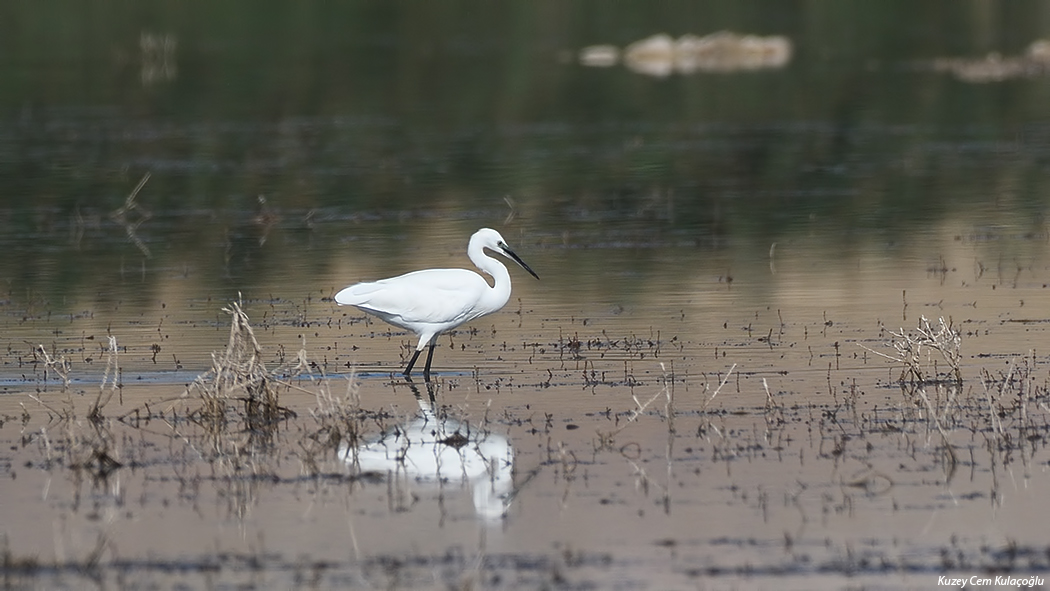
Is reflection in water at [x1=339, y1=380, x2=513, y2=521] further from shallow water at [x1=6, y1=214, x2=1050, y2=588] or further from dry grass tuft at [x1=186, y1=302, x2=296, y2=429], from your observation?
dry grass tuft at [x1=186, y1=302, x2=296, y2=429]

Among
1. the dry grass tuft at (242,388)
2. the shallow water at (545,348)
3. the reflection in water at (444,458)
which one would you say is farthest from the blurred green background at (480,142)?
the reflection in water at (444,458)

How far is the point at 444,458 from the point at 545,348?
3885 millimetres

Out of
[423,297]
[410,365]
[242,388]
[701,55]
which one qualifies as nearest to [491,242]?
[423,297]

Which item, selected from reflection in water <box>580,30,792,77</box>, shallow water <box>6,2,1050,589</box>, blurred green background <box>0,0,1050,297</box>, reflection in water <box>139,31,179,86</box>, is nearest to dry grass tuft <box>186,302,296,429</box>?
shallow water <box>6,2,1050,589</box>

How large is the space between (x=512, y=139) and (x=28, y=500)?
79.8ft

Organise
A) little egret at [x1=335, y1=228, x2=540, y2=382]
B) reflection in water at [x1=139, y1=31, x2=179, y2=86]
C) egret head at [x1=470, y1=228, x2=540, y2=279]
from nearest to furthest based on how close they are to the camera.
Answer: little egret at [x1=335, y1=228, x2=540, y2=382], egret head at [x1=470, y1=228, x2=540, y2=279], reflection in water at [x1=139, y1=31, x2=179, y2=86]

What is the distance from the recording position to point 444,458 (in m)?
10.9

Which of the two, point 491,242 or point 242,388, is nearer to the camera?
point 242,388

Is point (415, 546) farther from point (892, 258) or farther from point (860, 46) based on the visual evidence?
point (860, 46)

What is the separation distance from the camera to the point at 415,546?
9000 mm

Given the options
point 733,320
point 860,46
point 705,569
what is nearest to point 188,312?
point 733,320

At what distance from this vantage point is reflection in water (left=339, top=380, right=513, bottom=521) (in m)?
10.1

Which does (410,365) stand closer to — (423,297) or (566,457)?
(423,297)

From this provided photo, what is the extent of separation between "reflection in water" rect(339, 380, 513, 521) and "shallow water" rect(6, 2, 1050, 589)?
0.04m
